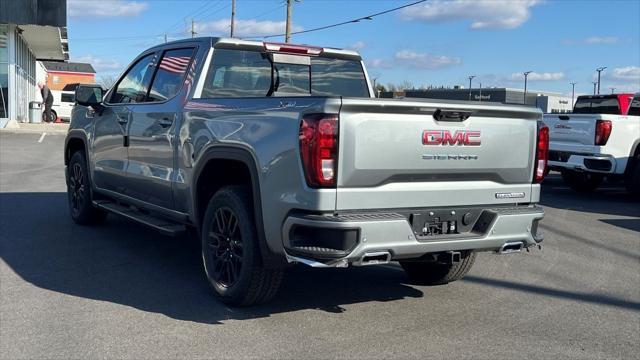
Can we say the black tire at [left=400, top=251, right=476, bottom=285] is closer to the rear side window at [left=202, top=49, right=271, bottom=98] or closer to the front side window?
the rear side window at [left=202, top=49, right=271, bottom=98]

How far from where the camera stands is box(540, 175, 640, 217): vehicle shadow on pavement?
10594 mm

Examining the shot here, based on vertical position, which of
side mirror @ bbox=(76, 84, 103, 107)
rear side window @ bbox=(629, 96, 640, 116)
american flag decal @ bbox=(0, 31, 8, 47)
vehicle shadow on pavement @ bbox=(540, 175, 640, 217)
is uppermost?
american flag decal @ bbox=(0, 31, 8, 47)

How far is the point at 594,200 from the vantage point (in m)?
11.8

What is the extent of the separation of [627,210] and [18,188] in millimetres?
10123

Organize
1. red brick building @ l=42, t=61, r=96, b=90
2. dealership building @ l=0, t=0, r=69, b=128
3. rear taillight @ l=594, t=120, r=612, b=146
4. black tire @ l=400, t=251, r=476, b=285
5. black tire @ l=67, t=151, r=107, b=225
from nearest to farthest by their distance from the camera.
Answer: black tire @ l=400, t=251, r=476, b=285, black tire @ l=67, t=151, r=107, b=225, rear taillight @ l=594, t=120, r=612, b=146, dealership building @ l=0, t=0, r=69, b=128, red brick building @ l=42, t=61, r=96, b=90

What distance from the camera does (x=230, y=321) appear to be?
4492 mm

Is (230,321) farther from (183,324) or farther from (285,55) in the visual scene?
(285,55)

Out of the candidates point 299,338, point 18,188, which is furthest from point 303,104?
point 18,188

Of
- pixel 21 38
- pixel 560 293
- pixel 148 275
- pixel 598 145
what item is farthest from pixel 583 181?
pixel 21 38

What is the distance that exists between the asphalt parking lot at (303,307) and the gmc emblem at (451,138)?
131cm

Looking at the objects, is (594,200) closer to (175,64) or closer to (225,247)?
(175,64)

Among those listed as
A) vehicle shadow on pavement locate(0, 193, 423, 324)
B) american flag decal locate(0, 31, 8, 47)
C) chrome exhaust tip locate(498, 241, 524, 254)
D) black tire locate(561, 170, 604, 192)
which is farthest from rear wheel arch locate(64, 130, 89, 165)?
american flag decal locate(0, 31, 8, 47)

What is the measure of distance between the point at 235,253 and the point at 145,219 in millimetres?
1481

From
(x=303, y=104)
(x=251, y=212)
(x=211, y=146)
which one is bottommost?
(x=251, y=212)
